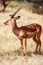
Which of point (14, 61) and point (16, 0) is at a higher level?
point (14, 61)

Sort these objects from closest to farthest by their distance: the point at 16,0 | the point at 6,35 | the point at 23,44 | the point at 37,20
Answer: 1. the point at 23,44
2. the point at 6,35
3. the point at 37,20
4. the point at 16,0

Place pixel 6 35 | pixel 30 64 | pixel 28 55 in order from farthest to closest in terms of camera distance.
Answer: pixel 6 35 → pixel 28 55 → pixel 30 64

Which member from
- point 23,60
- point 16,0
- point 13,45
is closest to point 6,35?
point 13,45

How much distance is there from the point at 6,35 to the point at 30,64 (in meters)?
2.37

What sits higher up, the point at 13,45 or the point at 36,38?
the point at 36,38

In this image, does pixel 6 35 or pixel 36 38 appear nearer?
pixel 36 38

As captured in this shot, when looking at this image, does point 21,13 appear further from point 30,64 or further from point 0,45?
point 30,64

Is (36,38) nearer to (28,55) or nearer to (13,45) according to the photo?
(28,55)

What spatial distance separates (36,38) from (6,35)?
1885mm

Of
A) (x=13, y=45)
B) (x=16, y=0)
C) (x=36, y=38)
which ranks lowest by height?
(x=16, y=0)

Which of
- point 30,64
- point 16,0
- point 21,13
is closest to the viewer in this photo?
point 30,64

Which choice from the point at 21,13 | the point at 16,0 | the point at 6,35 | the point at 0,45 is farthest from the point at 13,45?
the point at 16,0

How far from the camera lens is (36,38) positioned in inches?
267

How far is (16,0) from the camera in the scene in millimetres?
15773
